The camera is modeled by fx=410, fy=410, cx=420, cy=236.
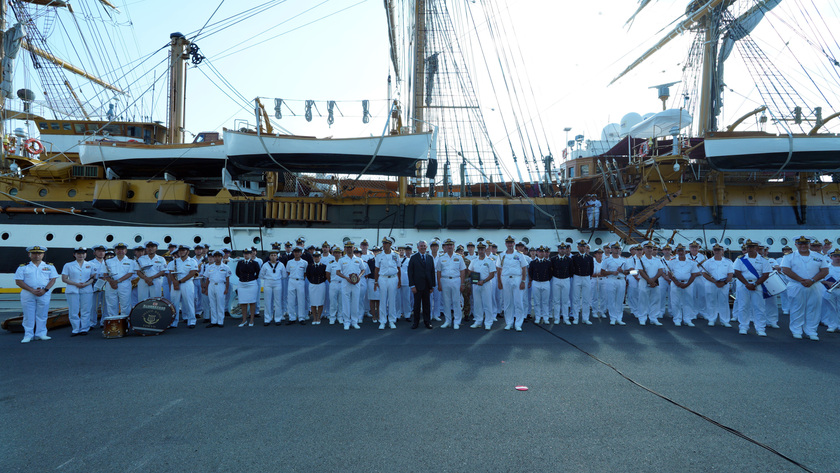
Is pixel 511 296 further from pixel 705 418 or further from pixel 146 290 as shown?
pixel 146 290

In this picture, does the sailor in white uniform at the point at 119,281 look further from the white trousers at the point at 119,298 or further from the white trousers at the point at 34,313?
the white trousers at the point at 34,313

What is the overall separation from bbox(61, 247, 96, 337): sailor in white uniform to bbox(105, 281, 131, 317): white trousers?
326mm

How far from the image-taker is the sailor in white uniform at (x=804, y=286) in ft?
23.3

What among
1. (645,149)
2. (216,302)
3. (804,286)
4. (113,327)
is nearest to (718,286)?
(804,286)

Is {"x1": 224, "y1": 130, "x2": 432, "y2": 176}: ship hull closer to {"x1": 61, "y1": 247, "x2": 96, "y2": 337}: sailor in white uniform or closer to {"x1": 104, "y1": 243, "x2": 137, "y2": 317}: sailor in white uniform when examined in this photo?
{"x1": 104, "y1": 243, "x2": 137, "y2": 317}: sailor in white uniform

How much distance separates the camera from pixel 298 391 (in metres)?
4.26

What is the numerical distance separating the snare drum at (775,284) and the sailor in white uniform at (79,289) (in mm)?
12716

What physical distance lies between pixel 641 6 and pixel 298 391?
2514cm

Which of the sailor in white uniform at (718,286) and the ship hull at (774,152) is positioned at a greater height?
the ship hull at (774,152)

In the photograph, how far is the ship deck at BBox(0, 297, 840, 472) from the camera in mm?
2873

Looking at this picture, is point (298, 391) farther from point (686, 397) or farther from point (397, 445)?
point (686, 397)

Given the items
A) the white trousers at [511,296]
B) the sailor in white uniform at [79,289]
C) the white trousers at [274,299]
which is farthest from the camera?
the white trousers at [274,299]

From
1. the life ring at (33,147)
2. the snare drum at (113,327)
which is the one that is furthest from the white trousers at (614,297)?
the life ring at (33,147)

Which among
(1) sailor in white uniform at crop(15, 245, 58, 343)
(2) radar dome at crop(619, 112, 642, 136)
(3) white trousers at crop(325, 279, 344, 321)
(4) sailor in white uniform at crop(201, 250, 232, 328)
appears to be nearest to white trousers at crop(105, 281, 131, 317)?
(1) sailor in white uniform at crop(15, 245, 58, 343)
